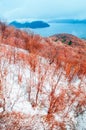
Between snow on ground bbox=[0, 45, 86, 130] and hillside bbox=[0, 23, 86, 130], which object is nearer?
hillside bbox=[0, 23, 86, 130]

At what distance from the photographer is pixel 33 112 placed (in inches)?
295

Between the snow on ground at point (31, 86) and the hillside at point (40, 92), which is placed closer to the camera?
the hillside at point (40, 92)

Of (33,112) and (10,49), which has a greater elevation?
(10,49)

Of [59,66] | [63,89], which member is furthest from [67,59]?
[63,89]

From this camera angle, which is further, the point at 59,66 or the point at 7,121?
the point at 59,66

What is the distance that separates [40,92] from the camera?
816cm

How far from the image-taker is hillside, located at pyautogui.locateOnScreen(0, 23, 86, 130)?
7219 millimetres

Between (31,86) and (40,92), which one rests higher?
(31,86)

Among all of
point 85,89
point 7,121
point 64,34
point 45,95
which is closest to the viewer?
point 7,121

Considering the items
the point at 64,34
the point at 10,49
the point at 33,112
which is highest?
the point at 10,49

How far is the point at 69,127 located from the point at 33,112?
923 mm

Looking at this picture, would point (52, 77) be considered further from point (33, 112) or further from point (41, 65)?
point (33, 112)

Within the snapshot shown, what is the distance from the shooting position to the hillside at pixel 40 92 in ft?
23.7

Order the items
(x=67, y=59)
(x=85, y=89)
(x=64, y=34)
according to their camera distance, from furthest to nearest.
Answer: (x=64, y=34) → (x=67, y=59) → (x=85, y=89)
